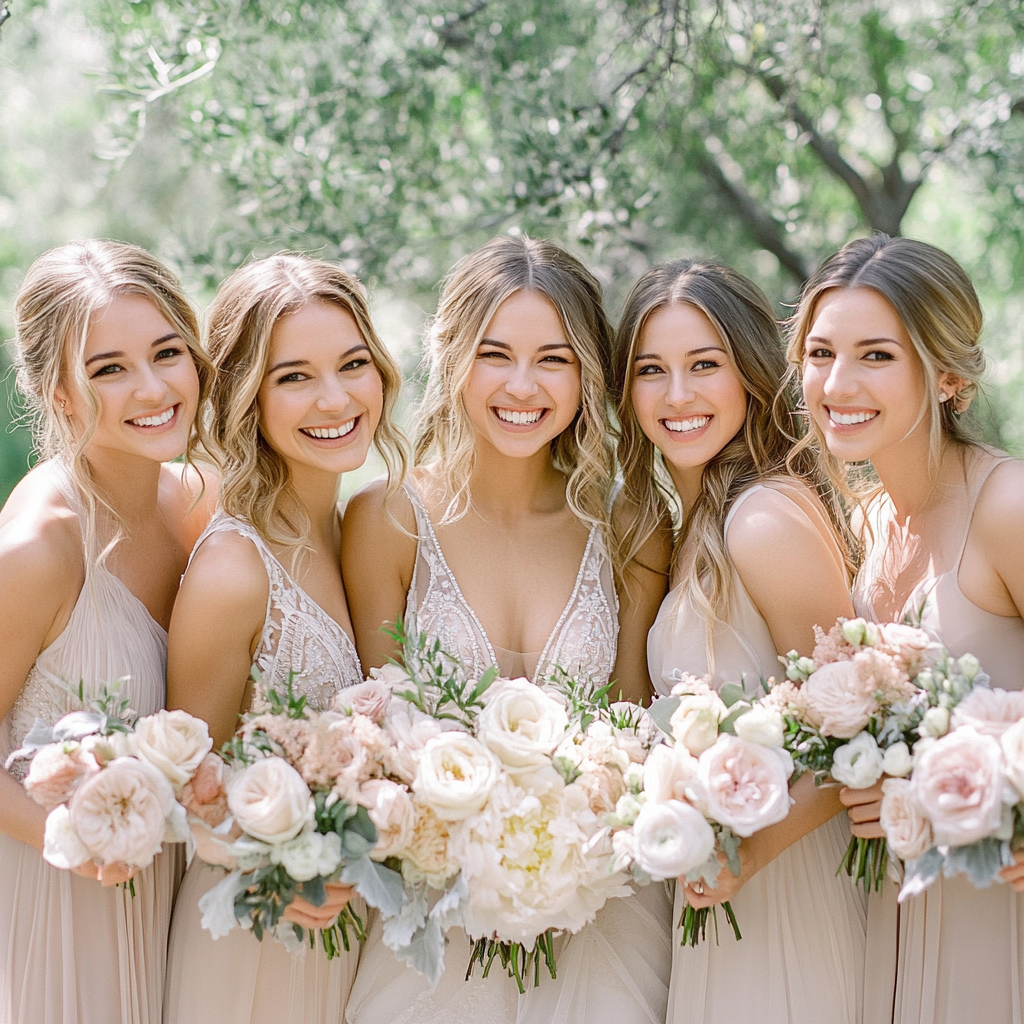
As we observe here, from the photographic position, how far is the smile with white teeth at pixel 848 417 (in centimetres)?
319

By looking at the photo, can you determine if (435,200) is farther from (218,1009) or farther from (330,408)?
(218,1009)

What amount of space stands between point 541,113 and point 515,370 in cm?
179

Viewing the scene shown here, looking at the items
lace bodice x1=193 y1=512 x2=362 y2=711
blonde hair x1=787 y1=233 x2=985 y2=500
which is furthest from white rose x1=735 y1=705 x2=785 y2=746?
lace bodice x1=193 y1=512 x2=362 y2=711

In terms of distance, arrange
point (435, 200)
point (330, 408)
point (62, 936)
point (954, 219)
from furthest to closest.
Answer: point (954, 219) < point (435, 200) < point (330, 408) < point (62, 936)

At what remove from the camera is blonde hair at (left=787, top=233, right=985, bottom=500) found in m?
3.16

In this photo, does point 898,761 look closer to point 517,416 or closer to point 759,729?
point 759,729

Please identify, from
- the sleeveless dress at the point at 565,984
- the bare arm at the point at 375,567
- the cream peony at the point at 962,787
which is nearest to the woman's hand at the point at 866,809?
the cream peony at the point at 962,787

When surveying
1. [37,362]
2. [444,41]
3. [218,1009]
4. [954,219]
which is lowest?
[218,1009]

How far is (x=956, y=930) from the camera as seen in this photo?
292 cm

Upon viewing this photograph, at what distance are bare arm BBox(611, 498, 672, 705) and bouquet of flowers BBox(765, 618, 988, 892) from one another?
0.91m

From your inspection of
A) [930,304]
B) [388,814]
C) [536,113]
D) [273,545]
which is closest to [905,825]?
[388,814]

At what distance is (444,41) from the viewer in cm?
500

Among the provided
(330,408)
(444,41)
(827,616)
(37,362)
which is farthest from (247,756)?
(444,41)

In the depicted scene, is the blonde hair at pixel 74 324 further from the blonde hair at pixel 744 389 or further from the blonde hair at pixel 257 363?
the blonde hair at pixel 744 389
